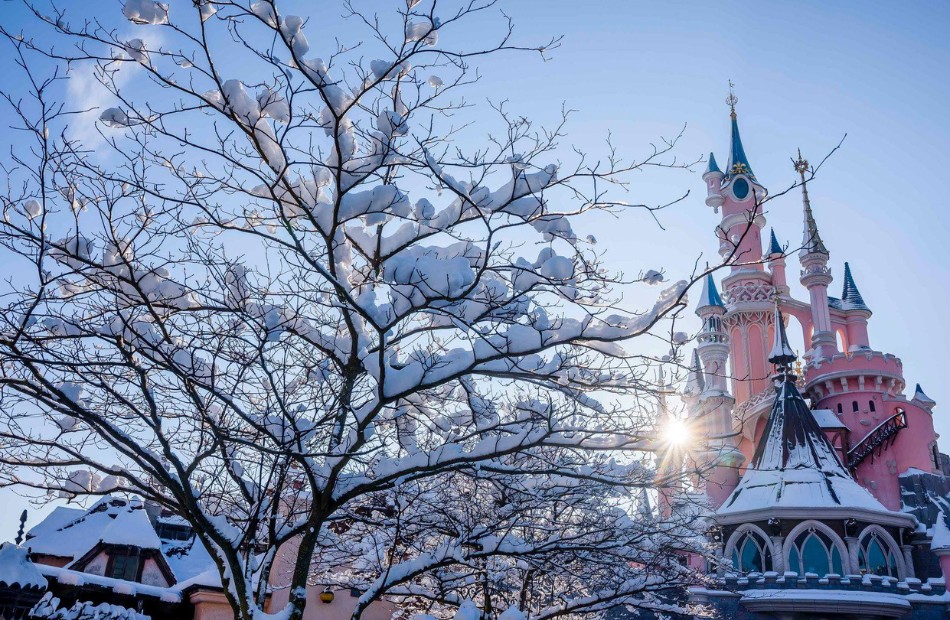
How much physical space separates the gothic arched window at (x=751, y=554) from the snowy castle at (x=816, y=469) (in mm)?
39

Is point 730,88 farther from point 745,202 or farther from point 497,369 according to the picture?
point 497,369

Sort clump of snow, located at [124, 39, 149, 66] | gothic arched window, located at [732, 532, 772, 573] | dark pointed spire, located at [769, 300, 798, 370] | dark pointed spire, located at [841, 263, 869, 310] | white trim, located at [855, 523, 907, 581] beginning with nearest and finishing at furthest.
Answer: clump of snow, located at [124, 39, 149, 66], white trim, located at [855, 523, 907, 581], gothic arched window, located at [732, 532, 772, 573], dark pointed spire, located at [769, 300, 798, 370], dark pointed spire, located at [841, 263, 869, 310]

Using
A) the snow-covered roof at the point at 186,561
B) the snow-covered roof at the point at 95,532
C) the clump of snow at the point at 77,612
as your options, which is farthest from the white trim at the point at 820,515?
the clump of snow at the point at 77,612

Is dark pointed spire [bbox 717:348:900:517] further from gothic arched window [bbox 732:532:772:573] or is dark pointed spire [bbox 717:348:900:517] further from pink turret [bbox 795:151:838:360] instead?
pink turret [bbox 795:151:838:360]

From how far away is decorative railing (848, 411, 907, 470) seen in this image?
3084 cm

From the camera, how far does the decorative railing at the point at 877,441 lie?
30.8 metres

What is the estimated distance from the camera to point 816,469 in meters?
25.5

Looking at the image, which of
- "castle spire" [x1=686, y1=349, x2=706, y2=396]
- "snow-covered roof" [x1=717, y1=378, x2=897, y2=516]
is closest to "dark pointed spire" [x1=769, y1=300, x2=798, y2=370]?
"snow-covered roof" [x1=717, y1=378, x2=897, y2=516]

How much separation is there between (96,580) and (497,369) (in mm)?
12354

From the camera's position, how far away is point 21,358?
203 inches

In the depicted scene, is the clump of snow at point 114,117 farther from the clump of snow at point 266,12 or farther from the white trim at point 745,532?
the white trim at point 745,532

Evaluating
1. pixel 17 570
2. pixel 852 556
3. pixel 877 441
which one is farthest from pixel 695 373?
pixel 17 570

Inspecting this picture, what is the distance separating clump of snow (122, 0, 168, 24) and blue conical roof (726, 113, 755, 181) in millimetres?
42401

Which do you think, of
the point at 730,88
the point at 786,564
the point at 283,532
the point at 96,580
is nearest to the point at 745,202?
the point at 730,88
